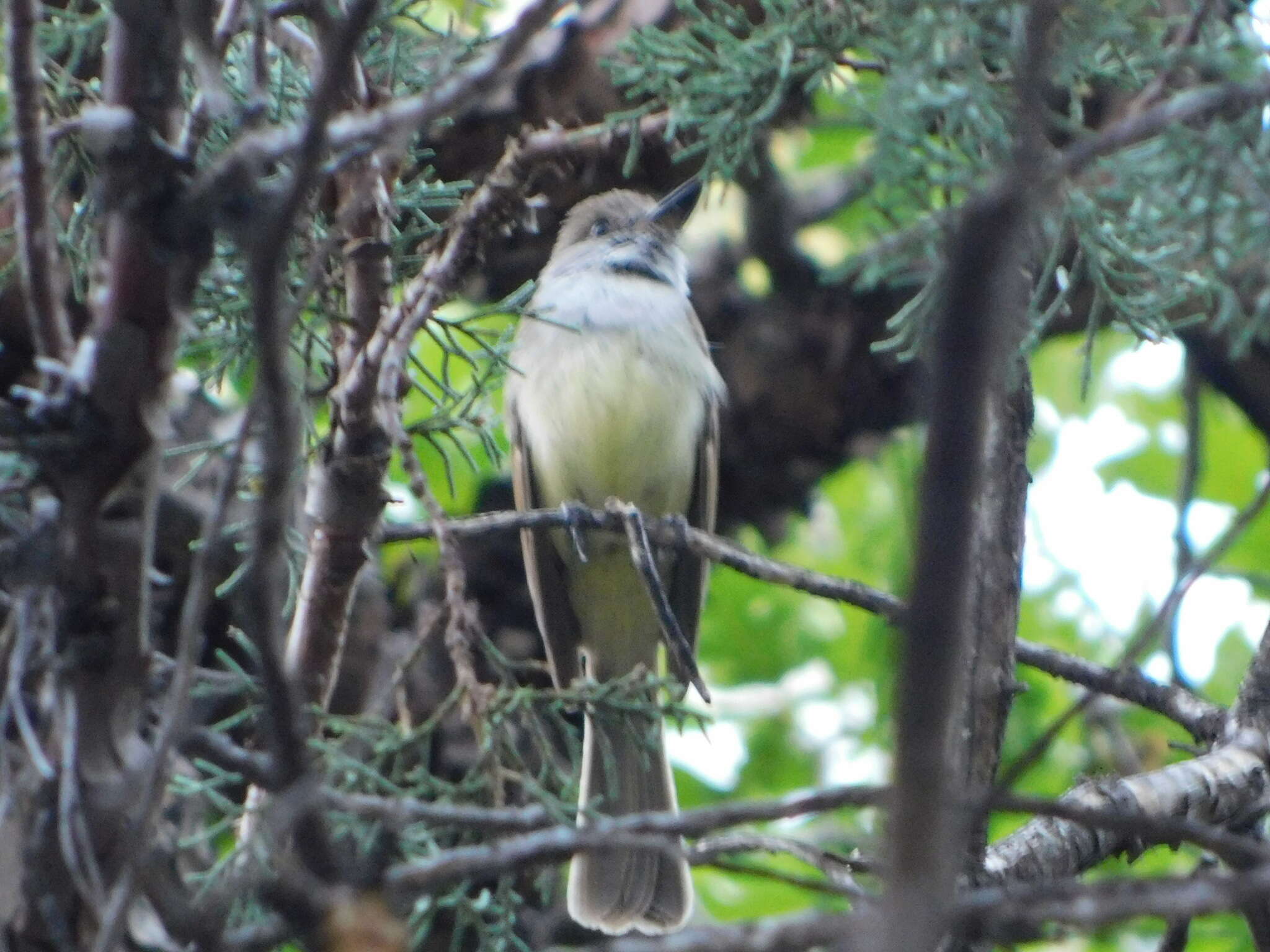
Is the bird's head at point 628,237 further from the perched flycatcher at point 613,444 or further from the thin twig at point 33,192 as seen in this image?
the thin twig at point 33,192

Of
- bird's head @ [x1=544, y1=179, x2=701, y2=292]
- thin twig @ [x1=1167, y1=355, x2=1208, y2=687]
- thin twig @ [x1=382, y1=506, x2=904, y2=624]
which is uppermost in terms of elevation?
bird's head @ [x1=544, y1=179, x2=701, y2=292]

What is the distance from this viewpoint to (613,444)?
487 centimetres

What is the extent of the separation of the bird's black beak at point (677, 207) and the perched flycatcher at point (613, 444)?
1cm

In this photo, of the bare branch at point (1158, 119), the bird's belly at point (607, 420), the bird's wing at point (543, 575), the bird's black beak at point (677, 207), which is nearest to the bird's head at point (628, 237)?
the bird's black beak at point (677, 207)

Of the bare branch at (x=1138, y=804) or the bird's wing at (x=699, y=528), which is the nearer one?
the bare branch at (x=1138, y=804)

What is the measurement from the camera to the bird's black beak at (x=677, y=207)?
5.45 m

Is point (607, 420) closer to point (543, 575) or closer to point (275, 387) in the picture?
point (543, 575)

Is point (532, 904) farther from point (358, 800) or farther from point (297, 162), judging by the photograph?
point (297, 162)

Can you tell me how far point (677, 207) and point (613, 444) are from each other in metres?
1.14

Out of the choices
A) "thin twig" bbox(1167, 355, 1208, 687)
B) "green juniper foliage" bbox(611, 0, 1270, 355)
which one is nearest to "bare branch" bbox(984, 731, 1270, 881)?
"thin twig" bbox(1167, 355, 1208, 687)

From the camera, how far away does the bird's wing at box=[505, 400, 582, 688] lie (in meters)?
4.96

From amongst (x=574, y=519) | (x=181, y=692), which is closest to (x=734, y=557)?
(x=574, y=519)

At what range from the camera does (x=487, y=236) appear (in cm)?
294

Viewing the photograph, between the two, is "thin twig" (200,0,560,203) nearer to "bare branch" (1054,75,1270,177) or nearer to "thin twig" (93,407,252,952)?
"thin twig" (93,407,252,952)
